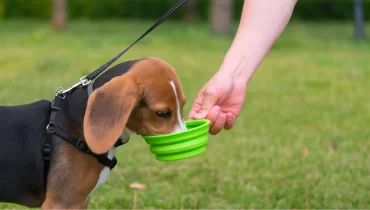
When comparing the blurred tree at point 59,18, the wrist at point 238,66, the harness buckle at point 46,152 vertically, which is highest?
the wrist at point 238,66

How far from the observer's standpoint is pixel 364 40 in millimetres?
18875

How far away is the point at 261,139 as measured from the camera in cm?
643

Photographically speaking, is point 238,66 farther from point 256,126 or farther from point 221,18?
point 221,18

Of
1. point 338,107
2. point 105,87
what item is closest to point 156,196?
point 105,87

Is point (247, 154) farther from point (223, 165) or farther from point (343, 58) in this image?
point (343, 58)

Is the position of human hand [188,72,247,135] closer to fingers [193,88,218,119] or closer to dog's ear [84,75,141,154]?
fingers [193,88,218,119]

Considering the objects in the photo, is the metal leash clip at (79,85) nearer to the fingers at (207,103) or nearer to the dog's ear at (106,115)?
the dog's ear at (106,115)

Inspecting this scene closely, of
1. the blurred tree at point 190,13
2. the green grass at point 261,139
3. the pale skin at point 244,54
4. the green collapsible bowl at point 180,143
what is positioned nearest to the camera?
the green collapsible bowl at point 180,143

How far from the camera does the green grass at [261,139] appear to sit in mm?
4766

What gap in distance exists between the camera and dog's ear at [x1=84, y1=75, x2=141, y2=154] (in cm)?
305

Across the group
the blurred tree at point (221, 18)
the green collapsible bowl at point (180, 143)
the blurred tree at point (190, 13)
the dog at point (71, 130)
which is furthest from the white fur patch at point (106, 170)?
the blurred tree at point (190, 13)

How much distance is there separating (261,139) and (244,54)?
104 inches

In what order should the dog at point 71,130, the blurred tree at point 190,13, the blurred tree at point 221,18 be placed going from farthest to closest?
the blurred tree at point 190,13
the blurred tree at point 221,18
the dog at point 71,130

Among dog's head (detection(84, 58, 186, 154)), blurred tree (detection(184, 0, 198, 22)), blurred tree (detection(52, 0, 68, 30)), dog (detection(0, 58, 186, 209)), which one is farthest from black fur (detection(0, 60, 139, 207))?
blurred tree (detection(184, 0, 198, 22))
